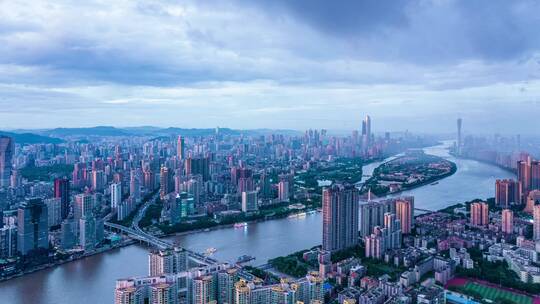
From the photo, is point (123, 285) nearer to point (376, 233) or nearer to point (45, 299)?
point (45, 299)

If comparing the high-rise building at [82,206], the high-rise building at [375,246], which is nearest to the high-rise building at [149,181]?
the high-rise building at [82,206]

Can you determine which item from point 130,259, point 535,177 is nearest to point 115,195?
point 130,259

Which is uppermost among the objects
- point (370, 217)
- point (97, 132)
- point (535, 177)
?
point (97, 132)

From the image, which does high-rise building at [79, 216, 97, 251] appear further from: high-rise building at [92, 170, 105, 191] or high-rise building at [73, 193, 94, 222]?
high-rise building at [92, 170, 105, 191]

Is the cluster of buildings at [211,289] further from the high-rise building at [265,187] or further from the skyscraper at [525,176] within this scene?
the skyscraper at [525,176]

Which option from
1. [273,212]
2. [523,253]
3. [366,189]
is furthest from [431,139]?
[523,253]

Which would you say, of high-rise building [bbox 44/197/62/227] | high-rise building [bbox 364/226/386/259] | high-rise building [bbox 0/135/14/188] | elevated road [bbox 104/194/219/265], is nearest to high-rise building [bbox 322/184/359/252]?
high-rise building [bbox 364/226/386/259]

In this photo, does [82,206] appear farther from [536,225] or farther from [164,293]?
[536,225]
